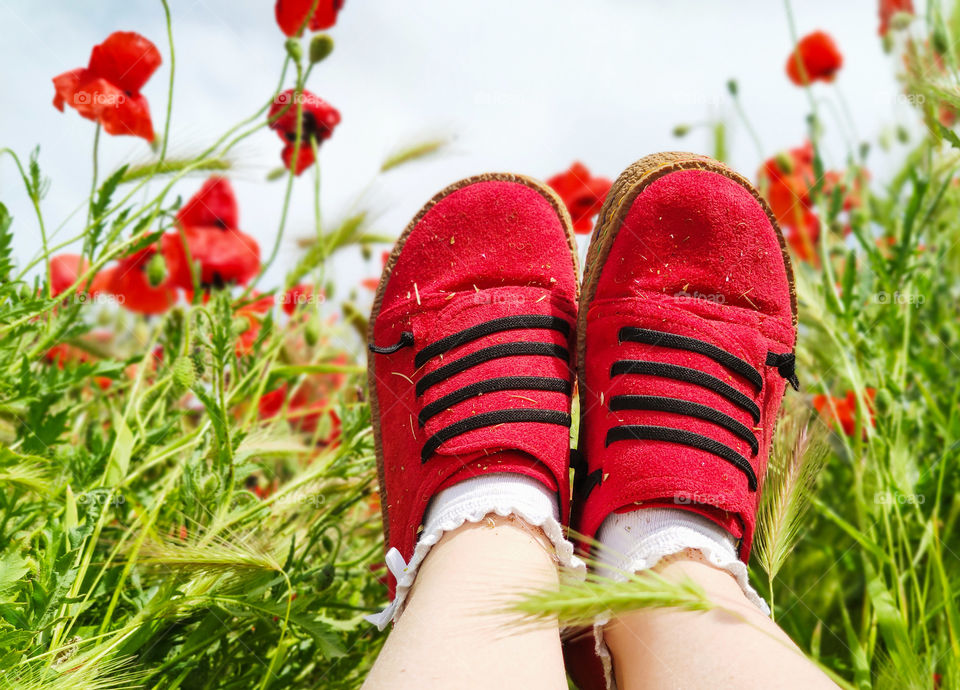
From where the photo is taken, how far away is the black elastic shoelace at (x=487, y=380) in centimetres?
93

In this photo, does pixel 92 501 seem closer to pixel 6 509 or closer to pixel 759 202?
pixel 6 509


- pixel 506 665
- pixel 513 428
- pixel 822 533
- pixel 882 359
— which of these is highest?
pixel 882 359

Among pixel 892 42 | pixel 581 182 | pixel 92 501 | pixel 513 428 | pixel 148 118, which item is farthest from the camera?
pixel 892 42

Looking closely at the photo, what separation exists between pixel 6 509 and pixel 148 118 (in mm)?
532

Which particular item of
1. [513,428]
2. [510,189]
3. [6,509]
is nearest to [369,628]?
[513,428]

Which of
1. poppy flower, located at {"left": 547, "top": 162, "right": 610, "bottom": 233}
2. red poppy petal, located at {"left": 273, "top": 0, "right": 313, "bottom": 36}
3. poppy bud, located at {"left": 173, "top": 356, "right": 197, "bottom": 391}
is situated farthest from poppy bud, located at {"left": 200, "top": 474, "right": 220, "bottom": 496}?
poppy flower, located at {"left": 547, "top": 162, "right": 610, "bottom": 233}

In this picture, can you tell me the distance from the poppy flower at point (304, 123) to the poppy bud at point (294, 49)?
45mm

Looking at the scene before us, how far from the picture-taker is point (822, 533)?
4.17ft

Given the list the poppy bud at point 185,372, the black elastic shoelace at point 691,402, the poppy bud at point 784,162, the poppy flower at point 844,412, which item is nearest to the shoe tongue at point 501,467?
the black elastic shoelace at point 691,402

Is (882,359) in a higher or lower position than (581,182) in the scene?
lower

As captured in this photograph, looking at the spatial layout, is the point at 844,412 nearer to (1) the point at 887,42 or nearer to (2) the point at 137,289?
(1) the point at 887,42

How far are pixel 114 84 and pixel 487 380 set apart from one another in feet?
2.07

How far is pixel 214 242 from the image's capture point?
1290 millimetres

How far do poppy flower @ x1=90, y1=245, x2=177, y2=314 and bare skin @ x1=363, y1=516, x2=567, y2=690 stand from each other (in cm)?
79
